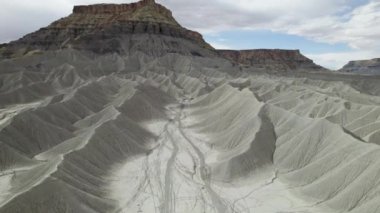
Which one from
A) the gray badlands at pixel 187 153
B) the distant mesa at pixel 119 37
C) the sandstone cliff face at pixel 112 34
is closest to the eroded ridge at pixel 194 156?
the gray badlands at pixel 187 153

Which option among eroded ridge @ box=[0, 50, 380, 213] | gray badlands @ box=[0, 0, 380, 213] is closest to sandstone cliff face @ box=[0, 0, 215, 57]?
gray badlands @ box=[0, 0, 380, 213]

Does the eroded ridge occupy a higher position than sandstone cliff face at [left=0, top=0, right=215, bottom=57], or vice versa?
sandstone cliff face at [left=0, top=0, right=215, bottom=57]

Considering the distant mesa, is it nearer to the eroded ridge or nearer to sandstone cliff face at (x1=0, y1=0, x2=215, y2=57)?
sandstone cliff face at (x1=0, y1=0, x2=215, y2=57)

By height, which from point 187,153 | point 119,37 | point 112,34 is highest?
point 112,34

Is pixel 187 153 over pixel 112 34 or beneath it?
beneath

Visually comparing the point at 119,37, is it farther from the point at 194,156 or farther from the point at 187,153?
the point at 194,156

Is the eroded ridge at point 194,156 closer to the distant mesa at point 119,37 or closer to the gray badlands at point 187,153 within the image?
the gray badlands at point 187,153

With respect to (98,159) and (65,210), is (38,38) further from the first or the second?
(65,210)

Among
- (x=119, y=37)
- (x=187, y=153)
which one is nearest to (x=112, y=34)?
(x=119, y=37)

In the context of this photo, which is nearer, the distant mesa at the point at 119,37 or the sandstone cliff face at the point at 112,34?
the distant mesa at the point at 119,37
